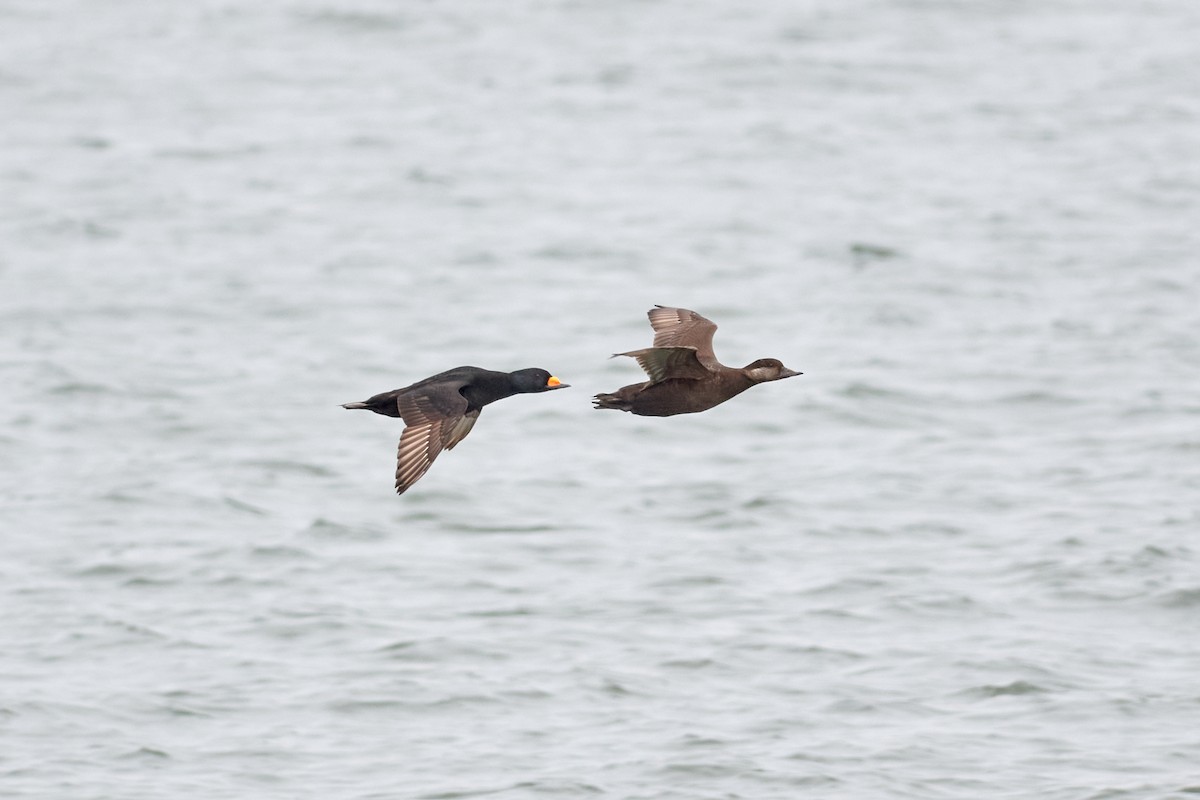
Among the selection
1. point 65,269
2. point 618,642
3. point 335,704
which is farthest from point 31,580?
point 65,269

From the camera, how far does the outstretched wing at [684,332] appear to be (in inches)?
380

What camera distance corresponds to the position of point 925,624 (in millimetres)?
16812

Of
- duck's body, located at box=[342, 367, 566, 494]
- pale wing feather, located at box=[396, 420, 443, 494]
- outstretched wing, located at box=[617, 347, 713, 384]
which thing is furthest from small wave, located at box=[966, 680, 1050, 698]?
pale wing feather, located at box=[396, 420, 443, 494]

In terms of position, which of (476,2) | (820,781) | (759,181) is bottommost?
(820,781)

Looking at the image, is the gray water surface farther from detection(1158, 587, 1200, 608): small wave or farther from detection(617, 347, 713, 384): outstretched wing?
detection(617, 347, 713, 384): outstretched wing

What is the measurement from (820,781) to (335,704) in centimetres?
363

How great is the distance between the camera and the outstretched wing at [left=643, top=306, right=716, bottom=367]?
380 inches

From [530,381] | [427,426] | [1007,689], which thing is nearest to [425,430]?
[427,426]

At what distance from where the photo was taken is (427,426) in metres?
9.86

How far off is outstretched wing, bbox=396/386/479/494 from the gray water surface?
13.8 ft

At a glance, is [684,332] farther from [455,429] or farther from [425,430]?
[425,430]

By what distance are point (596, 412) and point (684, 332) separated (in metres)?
13.7

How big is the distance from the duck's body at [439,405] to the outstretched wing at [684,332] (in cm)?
56

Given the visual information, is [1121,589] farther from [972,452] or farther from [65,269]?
[65,269]
